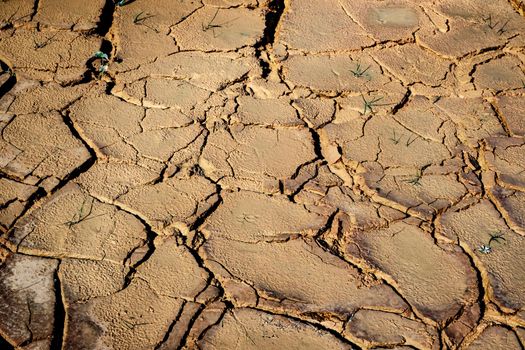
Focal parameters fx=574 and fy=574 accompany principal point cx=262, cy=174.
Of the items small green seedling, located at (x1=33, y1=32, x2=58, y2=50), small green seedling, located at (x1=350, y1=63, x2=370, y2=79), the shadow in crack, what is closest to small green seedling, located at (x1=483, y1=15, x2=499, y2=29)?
small green seedling, located at (x1=350, y1=63, x2=370, y2=79)

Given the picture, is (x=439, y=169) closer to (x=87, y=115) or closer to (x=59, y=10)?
(x=87, y=115)

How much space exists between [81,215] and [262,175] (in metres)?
0.91

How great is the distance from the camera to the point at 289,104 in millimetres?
3365

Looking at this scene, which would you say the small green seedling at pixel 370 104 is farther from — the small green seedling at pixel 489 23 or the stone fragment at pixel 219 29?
the small green seedling at pixel 489 23

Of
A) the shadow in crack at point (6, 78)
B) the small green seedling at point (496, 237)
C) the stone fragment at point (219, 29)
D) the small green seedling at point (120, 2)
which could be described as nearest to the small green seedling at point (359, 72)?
the stone fragment at point (219, 29)

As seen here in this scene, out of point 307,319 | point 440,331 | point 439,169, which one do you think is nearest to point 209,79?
point 439,169

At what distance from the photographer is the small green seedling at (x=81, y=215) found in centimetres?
267

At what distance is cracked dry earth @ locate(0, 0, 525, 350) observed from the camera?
236cm

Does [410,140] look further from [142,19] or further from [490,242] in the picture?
[142,19]

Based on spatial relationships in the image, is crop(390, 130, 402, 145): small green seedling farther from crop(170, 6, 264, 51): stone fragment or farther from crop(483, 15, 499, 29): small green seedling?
crop(483, 15, 499, 29): small green seedling

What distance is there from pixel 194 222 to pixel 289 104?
3.40 feet

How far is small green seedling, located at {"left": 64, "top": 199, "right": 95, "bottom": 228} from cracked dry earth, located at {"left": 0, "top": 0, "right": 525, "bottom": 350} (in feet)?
0.03

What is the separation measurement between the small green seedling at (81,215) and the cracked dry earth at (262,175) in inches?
0.4

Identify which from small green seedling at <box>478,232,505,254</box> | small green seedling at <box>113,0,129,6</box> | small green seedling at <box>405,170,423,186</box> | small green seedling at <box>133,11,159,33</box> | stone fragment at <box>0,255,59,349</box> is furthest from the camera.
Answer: small green seedling at <box>113,0,129,6</box>
